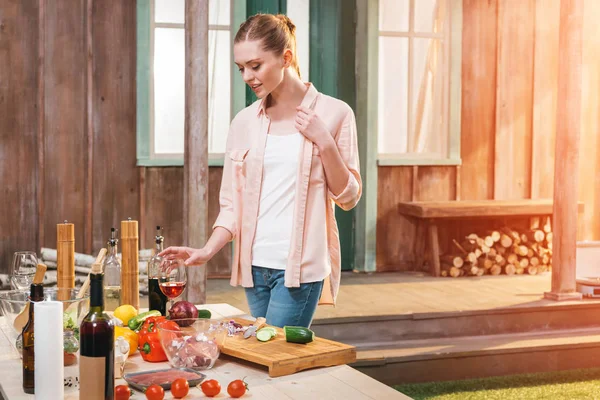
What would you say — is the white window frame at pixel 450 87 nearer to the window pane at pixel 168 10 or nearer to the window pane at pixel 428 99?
the window pane at pixel 428 99

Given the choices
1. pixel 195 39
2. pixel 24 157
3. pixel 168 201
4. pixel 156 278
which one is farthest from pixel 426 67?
pixel 156 278

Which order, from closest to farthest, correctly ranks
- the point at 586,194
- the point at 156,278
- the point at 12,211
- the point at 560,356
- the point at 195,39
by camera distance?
the point at 156,278
the point at 195,39
the point at 560,356
the point at 12,211
the point at 586,194

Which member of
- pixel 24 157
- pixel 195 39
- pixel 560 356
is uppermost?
pixel 195 39

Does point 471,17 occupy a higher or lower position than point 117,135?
higher

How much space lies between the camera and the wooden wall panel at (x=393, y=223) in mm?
7195

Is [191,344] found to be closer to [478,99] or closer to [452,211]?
[452,211]

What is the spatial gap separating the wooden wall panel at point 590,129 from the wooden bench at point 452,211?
0.66 m

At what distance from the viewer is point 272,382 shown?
2.12 m

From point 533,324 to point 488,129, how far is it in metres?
2.22

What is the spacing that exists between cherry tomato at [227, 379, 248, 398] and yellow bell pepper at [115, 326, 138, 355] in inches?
17.7

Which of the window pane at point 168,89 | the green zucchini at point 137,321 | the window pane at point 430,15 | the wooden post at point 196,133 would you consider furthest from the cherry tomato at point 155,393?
the window pane at point 430,15

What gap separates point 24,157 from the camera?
6.30m

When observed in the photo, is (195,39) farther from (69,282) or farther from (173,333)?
(173,333)

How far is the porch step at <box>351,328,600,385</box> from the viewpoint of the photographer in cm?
513
